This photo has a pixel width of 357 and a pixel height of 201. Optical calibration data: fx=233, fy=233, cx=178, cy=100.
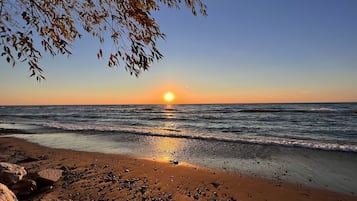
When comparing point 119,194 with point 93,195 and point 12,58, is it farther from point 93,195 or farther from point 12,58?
point 12,58

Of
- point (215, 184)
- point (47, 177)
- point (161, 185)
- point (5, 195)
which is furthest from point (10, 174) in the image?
point (215, 184)

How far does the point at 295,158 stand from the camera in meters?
9.81

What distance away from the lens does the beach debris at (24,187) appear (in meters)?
5.36

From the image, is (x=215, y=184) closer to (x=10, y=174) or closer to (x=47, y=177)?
(x=47, y=177)

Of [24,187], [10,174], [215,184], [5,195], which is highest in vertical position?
[5,195]

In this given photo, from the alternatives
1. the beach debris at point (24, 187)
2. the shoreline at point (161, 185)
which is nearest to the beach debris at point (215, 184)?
the shoreline at point (161, 185)

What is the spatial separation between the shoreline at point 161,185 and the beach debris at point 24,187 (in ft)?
0.85

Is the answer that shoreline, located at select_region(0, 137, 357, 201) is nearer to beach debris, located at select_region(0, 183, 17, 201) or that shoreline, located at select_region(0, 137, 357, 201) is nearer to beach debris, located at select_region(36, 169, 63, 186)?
beach debris, located at select_region(36, 169, 63, 186)

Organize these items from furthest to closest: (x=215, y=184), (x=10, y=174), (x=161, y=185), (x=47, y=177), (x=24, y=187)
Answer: (x=215, y=184), (x=161, y=185), (x=47, y=177), (x=24, y=187), (x=10, y=174)

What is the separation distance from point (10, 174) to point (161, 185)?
3.59 m

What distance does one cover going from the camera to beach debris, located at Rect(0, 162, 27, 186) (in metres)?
5.24

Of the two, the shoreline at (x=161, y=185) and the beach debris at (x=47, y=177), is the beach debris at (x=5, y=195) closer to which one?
the shoreline at (x=161, y=185)

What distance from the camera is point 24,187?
18.0 feet

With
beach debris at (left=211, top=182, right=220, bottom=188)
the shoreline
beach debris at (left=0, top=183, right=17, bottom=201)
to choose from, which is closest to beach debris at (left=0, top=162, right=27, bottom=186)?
the shoreline
